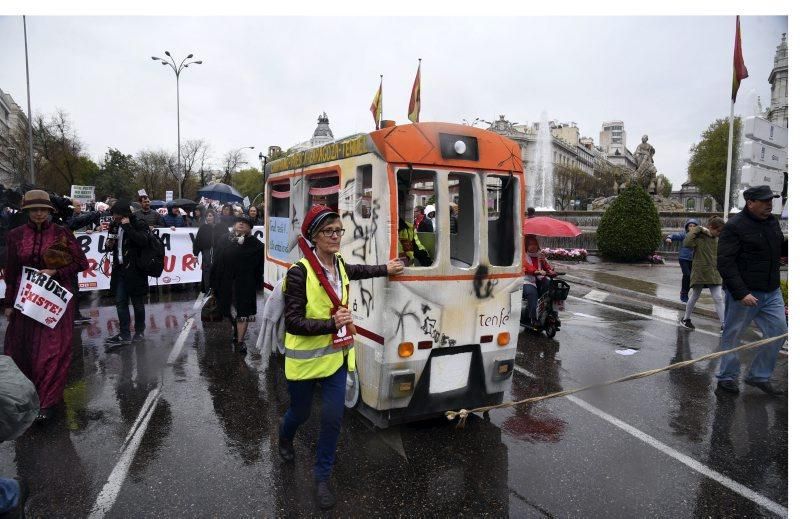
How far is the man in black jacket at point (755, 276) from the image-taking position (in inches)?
208

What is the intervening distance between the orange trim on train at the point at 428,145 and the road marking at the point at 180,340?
13.8ft

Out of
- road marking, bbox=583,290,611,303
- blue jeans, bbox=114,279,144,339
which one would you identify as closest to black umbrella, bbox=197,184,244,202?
blue jeans, bbox=114,279,144,339

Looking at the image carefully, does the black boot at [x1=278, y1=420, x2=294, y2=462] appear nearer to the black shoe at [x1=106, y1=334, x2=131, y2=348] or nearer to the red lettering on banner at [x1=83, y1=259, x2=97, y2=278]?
the black shoe at [x1=106, y1=334, x2=131, y2=348]

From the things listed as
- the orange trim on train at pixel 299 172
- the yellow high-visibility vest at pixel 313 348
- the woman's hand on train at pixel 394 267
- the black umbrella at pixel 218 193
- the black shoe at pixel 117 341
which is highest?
the black umbrella at pixel 218 193

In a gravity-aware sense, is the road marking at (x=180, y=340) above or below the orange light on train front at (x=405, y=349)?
below

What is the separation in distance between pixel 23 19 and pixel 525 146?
331 feet

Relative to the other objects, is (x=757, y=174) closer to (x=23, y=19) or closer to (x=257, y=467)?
(x=257, y=467)

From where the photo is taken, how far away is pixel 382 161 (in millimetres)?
3936

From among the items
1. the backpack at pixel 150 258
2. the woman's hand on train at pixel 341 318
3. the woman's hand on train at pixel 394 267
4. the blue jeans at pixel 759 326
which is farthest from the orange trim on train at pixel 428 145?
the backpack at pixel 150 258

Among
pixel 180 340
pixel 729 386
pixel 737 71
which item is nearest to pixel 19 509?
pixel 180 340

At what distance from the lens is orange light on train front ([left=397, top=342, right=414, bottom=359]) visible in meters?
3.96

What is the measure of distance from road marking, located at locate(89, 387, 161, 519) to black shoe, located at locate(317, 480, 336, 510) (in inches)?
52.0

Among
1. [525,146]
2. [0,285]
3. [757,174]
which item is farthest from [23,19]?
[525,146]

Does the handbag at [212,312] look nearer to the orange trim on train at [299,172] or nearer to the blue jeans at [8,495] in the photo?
the orange trim on train at [299,172]
